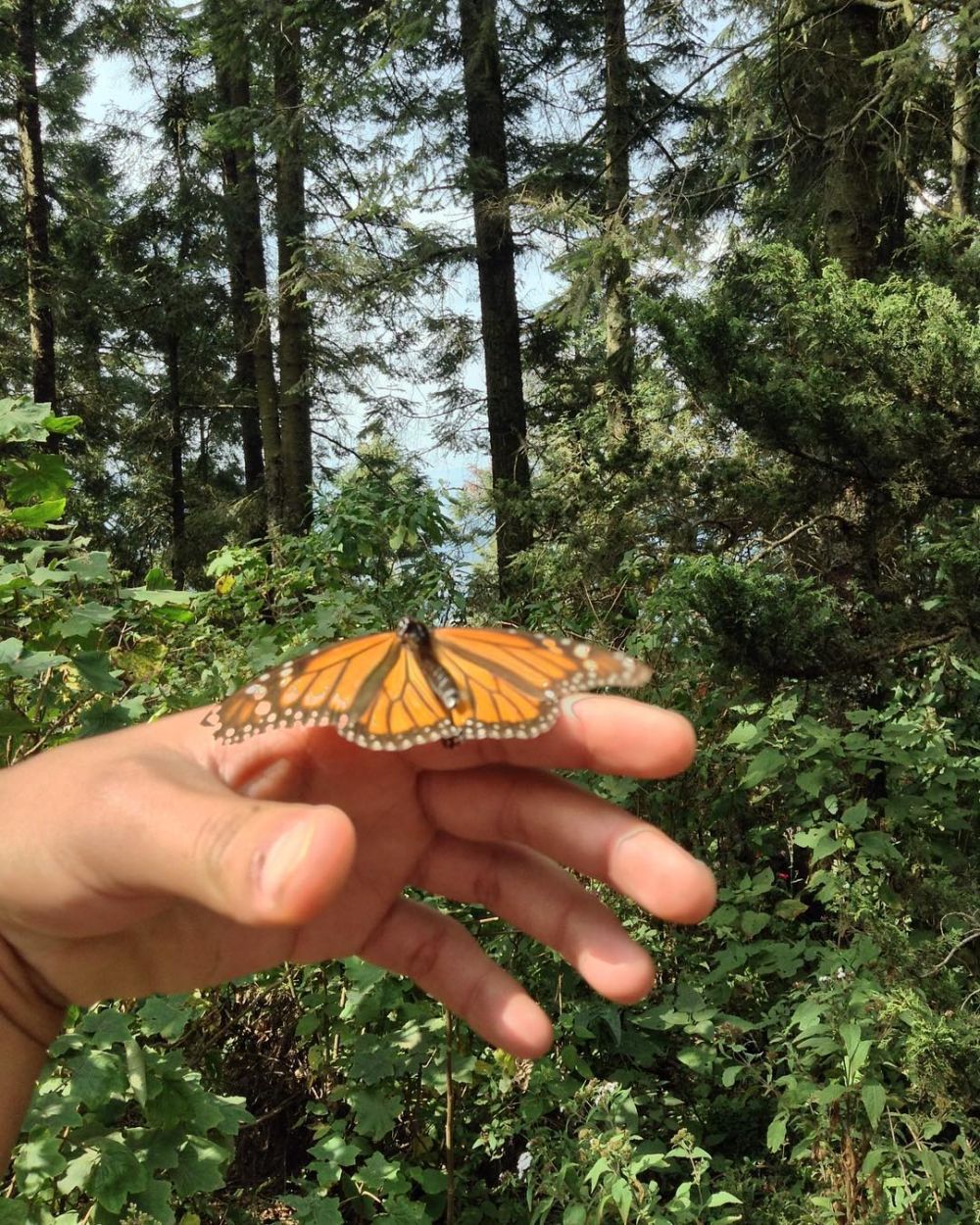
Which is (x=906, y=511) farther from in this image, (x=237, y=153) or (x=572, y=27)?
(x=237, y=153)

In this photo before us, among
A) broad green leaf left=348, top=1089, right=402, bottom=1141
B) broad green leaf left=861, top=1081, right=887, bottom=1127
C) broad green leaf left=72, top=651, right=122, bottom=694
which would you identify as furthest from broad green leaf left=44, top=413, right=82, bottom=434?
broad green leaf left=861, top=1081, right=887, bottom=1127

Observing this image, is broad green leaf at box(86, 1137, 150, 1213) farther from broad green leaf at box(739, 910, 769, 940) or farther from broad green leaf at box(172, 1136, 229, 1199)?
broad green leaf at box(739, 910, 769, 940)

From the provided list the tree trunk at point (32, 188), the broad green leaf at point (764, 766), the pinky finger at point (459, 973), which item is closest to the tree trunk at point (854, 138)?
the broad green leaf at point (764, 766)

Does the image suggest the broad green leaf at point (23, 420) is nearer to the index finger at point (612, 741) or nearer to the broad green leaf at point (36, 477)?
the broad green leaf at point (36, 477)

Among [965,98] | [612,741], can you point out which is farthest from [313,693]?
[965,98]

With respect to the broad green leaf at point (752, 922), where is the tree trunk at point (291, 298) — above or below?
above

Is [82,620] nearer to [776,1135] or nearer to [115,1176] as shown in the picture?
[115,1176]

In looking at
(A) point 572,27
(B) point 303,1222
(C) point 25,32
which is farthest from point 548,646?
(C) point 25,32
